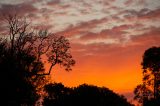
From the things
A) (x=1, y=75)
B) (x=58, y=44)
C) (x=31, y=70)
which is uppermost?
(x=58, y=44)

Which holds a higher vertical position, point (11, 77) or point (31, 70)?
point (31, 70)

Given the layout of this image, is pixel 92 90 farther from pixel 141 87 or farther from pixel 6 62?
pixel 6 62

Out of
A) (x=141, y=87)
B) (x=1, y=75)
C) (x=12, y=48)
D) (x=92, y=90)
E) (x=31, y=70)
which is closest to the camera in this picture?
(x=1, y=75)

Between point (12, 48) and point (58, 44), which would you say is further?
point (58, 44)

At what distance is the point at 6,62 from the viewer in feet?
243

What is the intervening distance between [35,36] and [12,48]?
31.6 feet

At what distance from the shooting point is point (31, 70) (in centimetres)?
9062

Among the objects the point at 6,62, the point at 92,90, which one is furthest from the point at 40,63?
the point at 92,90

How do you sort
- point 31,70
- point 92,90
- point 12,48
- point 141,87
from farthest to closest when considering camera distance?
point 92,90 → point 141,87 → point 31,70 → point 12,48

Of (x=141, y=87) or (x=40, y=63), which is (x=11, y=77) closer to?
(x=40, y=63)

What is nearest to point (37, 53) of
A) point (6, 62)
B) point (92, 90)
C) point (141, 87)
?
point (6, 62)

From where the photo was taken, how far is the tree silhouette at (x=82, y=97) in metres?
117

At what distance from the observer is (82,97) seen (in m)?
118

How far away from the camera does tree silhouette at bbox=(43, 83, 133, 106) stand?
11694cm
